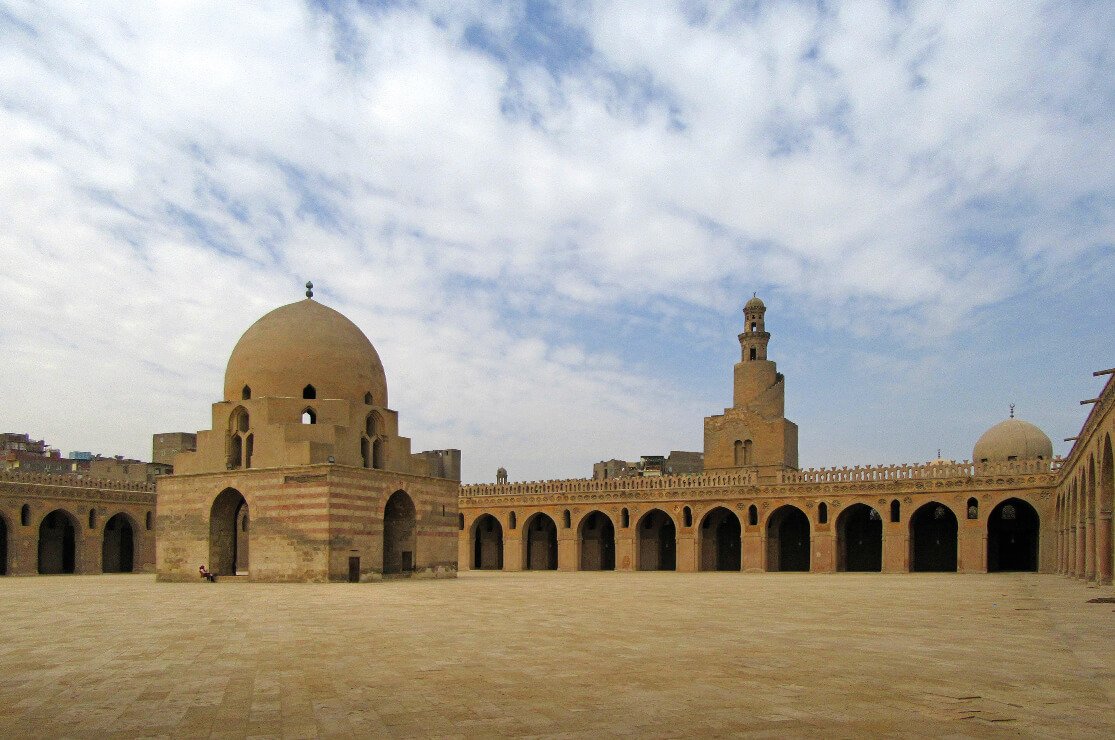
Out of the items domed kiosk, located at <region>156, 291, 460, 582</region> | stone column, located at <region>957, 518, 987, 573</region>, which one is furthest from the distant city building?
domed kiosk, located at <region>156, 291, 460, 582</region>

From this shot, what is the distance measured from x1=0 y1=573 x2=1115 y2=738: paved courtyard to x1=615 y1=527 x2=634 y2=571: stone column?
2618cm

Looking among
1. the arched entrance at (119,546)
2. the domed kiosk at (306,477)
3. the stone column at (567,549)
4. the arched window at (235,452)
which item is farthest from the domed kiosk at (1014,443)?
the arched entrance at (119,546)

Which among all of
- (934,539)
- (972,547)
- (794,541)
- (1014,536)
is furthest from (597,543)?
(1014,536)

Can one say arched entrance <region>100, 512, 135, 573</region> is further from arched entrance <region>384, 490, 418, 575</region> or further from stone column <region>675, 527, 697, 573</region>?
stone column <region>675, 527, 697, 573</region>

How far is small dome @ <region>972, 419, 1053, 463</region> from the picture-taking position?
41.6 metres

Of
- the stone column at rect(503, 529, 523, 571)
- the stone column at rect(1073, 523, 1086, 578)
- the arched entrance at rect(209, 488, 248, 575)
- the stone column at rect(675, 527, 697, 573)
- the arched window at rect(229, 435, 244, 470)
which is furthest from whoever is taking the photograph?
the stone column at rect(503, 529, 523, 571)

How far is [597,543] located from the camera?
44.9m

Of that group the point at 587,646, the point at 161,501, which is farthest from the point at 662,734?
the point at 161,501

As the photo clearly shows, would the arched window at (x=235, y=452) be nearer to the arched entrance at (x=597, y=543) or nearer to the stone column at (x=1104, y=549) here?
the arched entrance at (x=597, y=543)

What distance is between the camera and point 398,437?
1139 inches

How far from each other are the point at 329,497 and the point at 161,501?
6.50 m

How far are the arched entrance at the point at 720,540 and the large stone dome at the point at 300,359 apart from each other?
18279mm

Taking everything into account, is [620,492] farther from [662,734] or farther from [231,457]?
[662,734]

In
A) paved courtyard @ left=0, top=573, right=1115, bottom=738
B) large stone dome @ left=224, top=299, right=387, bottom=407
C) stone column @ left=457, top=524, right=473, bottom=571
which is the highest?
large stone dome @ left=224, top=299, right=387, bottom=407
